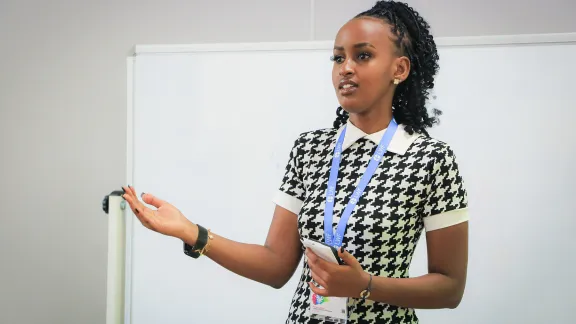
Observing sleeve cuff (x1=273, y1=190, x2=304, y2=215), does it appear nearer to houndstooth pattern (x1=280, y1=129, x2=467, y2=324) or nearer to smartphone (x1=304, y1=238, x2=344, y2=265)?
houndstooth pattern (x1=280, y1=129, x2=467, y2=324)

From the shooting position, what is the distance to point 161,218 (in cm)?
112

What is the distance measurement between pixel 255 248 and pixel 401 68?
504mm

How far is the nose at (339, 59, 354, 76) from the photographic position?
113 centimetres

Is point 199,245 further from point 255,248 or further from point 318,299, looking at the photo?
point 318,299

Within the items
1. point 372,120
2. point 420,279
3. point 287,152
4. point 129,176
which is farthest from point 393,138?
point 129,176

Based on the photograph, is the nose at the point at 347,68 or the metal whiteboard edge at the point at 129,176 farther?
the metal whiteboard edge at the point at 129,176

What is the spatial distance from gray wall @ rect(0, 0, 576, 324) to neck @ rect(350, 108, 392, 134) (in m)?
1.42

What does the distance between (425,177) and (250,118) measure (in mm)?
967

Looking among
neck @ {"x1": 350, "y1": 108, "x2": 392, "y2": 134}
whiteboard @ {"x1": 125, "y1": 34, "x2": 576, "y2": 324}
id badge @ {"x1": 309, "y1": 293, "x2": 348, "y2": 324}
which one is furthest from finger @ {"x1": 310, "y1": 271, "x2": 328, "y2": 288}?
whiteboard @ {"x1": 125, "y1": 34, "x2": 576, "y2": 324}

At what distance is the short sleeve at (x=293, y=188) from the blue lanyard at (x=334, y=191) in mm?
92

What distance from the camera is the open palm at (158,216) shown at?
1.09 meters

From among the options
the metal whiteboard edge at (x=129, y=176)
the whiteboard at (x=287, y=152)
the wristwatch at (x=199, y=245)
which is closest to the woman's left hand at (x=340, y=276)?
the wristwatch at (x=199, y=245)

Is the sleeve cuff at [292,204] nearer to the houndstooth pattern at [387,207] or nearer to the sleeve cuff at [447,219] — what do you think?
the houndstooth pattern at [387,207]
